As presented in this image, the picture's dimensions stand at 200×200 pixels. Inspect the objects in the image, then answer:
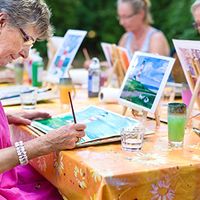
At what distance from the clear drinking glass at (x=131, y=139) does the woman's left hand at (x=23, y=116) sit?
1.96ft

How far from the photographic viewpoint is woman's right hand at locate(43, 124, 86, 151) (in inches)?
71.7

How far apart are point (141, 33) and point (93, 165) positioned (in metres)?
2.94

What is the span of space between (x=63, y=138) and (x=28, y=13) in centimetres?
49

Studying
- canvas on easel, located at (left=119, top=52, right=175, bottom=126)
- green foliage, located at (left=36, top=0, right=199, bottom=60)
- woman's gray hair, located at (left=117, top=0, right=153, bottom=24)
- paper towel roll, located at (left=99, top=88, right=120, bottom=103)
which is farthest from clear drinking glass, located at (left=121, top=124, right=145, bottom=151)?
green foliage, located at (left=36, top=0, right=199, bottom=60)

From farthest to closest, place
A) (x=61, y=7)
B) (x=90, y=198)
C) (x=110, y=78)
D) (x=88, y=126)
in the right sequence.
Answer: (x=61, y=7)
(x=110, y=78)
(x=88, y=126)
(x=90, y=198)

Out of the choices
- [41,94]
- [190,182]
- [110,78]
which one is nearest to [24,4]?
[190,182]

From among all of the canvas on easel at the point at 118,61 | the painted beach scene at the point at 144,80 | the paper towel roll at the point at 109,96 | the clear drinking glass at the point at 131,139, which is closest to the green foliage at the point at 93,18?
the canvas on easel at the point at 118,61

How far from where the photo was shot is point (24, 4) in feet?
6.07

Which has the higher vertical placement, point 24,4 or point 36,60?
point 24,4

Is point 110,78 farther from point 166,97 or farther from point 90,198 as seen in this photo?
point 90,198

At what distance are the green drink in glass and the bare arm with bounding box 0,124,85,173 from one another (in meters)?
0.35

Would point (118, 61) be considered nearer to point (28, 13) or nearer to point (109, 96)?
point (109, 96)

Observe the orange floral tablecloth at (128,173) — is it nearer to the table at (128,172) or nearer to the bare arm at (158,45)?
the table at (128,172)

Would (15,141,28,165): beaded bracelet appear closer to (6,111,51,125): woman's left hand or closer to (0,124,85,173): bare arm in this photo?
(0,124,85,173): bare arm
